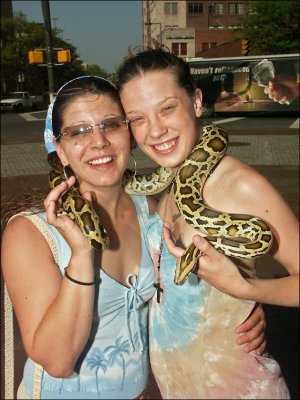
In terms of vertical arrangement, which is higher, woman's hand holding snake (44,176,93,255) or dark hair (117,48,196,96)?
dark hair (117,48,196,96)

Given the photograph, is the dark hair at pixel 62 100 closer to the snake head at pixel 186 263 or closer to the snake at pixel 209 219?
the snake at pixel 209 219

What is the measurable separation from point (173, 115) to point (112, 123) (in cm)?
43

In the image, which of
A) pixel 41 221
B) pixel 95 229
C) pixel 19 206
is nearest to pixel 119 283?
pixel 95 229

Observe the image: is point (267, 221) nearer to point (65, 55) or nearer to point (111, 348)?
point (111, 348)

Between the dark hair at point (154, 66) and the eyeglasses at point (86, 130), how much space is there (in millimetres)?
235

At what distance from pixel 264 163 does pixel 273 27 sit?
34.8 m

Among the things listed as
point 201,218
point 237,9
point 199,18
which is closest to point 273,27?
point 237,9

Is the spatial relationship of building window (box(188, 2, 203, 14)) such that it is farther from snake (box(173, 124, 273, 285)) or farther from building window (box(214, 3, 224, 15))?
snake (box(173, 124, 273, 285))

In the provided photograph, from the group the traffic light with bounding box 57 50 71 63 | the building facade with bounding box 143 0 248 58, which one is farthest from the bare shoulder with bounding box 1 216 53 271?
the building facade with bounding box 143 0 248 58

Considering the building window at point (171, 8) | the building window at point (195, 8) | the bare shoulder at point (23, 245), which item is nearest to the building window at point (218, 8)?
the building window at point (195, 8)

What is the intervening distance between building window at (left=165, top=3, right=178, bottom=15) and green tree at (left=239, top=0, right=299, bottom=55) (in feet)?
108

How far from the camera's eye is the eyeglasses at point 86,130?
9.04 ft

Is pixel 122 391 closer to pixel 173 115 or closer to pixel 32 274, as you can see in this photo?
pixel 32 274

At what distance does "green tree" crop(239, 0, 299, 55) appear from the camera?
→ 42.0 metres
